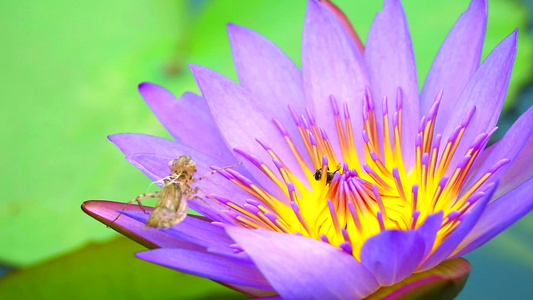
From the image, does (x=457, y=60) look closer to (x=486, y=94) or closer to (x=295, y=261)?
(x=486, y=94)

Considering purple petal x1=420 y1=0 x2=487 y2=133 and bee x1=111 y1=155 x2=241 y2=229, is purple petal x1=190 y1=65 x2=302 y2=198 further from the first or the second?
purple petal x1=420 y1=0 x2=487 y2=133

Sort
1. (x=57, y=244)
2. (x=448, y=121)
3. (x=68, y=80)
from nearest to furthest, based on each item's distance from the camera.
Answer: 1. (x=448, y=121)
2. (x=57, y=244)
3. (x=68, y=80)

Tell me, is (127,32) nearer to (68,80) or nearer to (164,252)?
(68,80)

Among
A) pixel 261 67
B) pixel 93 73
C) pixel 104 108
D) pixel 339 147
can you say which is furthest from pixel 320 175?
pixel 93 73

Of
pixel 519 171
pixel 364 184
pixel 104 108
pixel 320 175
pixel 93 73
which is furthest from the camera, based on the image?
pixel 93 73

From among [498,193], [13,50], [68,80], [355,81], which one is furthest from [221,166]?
[13,50]

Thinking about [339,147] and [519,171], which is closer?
[519,171]
